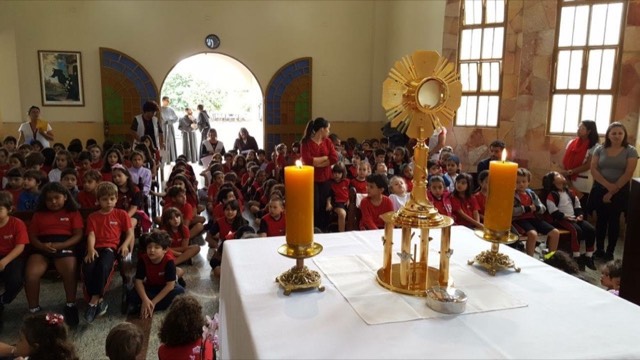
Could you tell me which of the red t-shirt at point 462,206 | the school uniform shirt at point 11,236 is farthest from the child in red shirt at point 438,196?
the school uniform shirt at point 11,236

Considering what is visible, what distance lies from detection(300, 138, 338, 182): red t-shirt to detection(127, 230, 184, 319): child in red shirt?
185 centimetres

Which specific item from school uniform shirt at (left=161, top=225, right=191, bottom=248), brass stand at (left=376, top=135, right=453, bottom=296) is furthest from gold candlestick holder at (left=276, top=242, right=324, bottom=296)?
school uniform shirt at (left=161, top=225, right=191, bottom=248)

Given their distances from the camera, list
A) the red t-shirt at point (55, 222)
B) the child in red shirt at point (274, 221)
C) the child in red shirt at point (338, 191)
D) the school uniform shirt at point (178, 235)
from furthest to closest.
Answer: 1. the child in red shirt at point (338, 191)
2. the school uniform shirt at point (178, 235)
3. the child in red shirt at point (274, 221)
4. the red t-shirt at point (55, 222)

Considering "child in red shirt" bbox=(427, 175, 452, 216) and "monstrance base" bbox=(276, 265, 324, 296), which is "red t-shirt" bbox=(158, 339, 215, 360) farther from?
"child in red shirt" bbox=(427, 175, 452, 216)

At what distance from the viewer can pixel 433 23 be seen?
912cm

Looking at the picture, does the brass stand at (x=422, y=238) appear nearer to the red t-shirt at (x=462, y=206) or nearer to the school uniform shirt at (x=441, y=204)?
the school uniform shirt at (x=441, y=204)

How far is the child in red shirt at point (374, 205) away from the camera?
4418 mm

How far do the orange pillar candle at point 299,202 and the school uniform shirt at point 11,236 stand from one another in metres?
2.91

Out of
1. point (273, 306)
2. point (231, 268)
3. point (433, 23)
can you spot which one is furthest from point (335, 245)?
point (433, 23)

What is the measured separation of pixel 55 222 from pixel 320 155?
8.46 feet

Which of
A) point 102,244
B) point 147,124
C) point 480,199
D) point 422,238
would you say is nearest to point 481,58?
point 480,199

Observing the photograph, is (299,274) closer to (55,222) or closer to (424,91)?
(424,91)

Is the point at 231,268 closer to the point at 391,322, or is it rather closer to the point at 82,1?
the point at 391,322

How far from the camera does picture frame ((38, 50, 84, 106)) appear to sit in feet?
30.9
